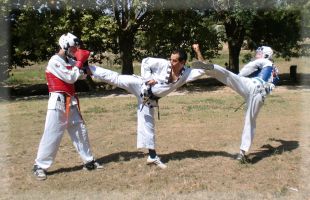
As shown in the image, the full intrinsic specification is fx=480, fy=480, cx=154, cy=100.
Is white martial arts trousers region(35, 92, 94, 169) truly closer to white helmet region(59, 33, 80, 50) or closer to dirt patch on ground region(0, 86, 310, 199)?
dirt patch on ground region(0, 86, 310, 199)

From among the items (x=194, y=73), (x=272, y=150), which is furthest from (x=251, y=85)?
(x=272, y=150)

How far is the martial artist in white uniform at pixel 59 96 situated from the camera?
6383mm

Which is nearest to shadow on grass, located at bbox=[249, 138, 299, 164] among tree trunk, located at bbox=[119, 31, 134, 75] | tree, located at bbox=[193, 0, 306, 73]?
tree, located at bbox=[193, 0, 306, 73]

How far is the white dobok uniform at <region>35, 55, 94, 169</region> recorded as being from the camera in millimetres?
6363

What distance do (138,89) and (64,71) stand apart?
3.53ft

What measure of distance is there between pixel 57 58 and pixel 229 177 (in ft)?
9.14

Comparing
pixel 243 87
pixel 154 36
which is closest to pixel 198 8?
pixel 154 36

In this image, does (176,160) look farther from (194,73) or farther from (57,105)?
(57,105)

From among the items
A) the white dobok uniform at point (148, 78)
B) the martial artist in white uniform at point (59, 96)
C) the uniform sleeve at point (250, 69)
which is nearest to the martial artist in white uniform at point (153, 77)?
the white dobok uniform at point (148, 78)

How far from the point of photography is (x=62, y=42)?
647 centimetres

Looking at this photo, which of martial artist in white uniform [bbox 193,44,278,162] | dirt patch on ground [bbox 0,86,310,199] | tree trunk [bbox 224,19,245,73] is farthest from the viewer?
tree trunk [bbox 224,19,245,73]

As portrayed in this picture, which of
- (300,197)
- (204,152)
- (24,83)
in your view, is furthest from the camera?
(24,83)

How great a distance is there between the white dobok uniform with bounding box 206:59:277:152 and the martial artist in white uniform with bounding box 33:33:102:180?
6.48 feet

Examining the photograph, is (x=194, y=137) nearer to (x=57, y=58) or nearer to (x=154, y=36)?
(x=57, y=58)
